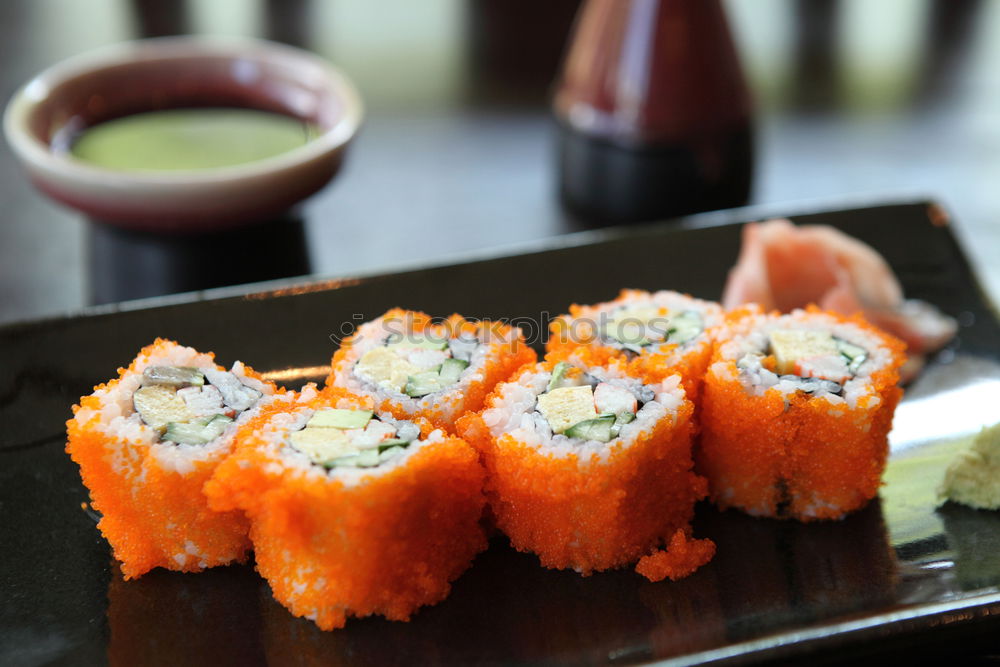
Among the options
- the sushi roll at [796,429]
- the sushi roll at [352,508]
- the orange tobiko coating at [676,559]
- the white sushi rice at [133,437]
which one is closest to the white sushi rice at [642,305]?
the sushi roll at [796,429]

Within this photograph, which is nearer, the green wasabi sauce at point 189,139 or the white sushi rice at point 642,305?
the white sushi rice at point 642,305

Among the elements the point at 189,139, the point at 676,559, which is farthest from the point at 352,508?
the point at 189,139

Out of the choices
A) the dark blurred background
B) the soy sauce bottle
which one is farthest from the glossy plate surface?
the soy sauce bottle

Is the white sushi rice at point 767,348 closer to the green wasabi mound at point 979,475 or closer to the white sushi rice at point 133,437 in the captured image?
the green wasabi mound at point 979,475

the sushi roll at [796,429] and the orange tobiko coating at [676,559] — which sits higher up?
the sushi roll at [796,429]

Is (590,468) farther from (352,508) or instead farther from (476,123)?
(476,123)

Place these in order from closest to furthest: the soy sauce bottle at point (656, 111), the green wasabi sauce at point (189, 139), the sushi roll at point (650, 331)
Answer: the sushi roll at point (650, 331) < the green wasabi sauce at point (189, 139) < the soy sauce bottle at point (656, 111)
